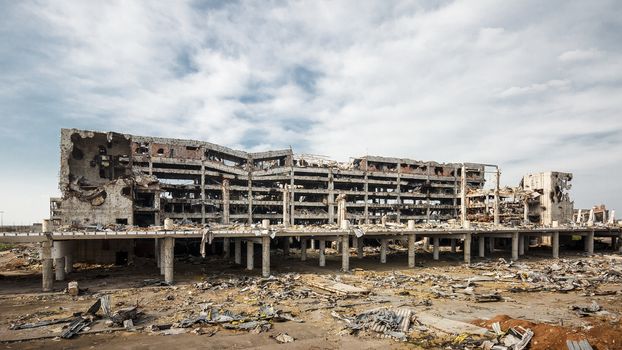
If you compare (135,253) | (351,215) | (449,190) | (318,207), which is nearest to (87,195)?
(135,253)

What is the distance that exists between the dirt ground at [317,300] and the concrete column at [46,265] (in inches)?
37.6

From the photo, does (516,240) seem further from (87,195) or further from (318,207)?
(87,195)

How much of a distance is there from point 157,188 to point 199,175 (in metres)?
10.8

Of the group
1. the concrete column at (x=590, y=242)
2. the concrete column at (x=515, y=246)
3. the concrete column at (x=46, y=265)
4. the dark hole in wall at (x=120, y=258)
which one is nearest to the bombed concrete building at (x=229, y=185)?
the dark hole in wall at (x=120, y=258)

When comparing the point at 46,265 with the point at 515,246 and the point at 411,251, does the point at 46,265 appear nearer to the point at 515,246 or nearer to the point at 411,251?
the point at 411,251

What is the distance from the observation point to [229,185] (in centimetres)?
6144

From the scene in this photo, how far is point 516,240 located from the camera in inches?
1901

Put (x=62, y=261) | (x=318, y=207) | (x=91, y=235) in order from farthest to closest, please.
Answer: (x=318, y=207) → (x=62, y=261) → (x=91, y=235)

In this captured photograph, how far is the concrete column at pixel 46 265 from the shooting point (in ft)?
86.6

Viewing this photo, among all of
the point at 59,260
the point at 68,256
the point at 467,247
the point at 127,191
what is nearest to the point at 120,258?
the point at 68,256

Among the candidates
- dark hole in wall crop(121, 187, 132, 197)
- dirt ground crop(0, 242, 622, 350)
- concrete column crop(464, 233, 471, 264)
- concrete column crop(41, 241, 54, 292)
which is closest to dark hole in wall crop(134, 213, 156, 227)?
dark hole in wall crop(121, 187, 132, 197)

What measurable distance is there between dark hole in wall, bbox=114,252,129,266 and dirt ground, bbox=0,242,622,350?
1413 millimetres

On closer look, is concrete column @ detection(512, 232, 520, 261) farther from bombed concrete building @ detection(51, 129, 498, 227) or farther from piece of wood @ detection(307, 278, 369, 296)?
piece of wood @ detection(307, 278, 369, 296)

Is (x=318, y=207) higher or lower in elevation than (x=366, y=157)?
lower
